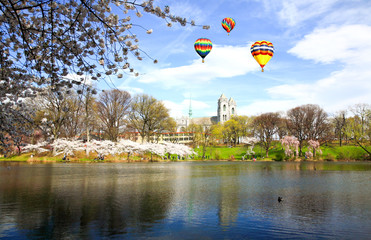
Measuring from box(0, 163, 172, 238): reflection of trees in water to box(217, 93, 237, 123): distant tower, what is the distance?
149 meters

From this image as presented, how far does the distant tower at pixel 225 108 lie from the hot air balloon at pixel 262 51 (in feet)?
419

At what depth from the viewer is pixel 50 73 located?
7.34m

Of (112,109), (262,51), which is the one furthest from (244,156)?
(262,51)

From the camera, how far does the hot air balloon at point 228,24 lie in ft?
140

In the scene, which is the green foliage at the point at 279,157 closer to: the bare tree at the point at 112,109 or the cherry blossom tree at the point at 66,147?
the bare tree at the point at 112,109

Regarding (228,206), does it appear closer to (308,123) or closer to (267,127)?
(267,127)

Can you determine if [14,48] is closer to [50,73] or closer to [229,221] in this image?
[50,73]

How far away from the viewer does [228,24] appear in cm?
4250

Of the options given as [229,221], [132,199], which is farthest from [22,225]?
[229,221]

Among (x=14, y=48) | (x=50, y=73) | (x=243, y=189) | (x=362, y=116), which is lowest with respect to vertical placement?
(x=243, y=189)

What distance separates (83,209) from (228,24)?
37.2 meters

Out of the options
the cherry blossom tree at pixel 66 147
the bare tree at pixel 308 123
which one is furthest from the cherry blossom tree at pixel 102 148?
the bare tree at pixel 308 123

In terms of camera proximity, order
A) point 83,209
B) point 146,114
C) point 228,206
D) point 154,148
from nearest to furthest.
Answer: point 83,209 < point 228,206 < point 154,148 < point 146,114

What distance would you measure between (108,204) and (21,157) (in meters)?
43.8
